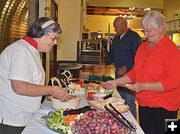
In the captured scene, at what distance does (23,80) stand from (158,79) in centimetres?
108

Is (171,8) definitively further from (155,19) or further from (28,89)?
(28,89)

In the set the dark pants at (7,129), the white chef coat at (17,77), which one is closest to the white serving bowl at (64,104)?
the white chef coat at (17,77)

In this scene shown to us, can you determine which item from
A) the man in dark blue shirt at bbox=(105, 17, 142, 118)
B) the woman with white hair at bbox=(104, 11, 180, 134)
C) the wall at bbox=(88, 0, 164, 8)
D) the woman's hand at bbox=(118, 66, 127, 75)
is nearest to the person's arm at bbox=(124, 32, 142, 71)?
the man in dark blue shirt at bbox=(105, 17, 142, 118)

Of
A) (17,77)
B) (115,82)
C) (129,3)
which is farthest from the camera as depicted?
(129,3)

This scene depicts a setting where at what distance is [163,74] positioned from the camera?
1.85 metres

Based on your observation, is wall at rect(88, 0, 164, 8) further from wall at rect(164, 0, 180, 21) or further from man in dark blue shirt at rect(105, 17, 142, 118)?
man in dark blue shirt at rect(105, 17, 142, 118)

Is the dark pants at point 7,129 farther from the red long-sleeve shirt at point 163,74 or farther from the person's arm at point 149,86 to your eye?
the red long-sleeve shirt at point 163,74

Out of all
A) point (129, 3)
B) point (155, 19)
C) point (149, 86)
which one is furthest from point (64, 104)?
point (129, 3)

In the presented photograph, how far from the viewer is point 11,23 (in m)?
2.27

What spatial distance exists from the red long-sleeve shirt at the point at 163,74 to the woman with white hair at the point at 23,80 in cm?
70

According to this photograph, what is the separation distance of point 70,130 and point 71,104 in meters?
0.50

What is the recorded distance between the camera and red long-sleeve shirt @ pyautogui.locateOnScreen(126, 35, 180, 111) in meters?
1.78

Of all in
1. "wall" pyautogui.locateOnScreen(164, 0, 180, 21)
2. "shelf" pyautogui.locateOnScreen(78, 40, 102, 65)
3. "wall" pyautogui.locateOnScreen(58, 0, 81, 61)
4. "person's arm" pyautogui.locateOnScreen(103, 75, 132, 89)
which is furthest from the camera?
"wall" pyautogui.locateOnScreen(164, 0, 180, 21)

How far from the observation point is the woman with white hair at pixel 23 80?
142 cm
